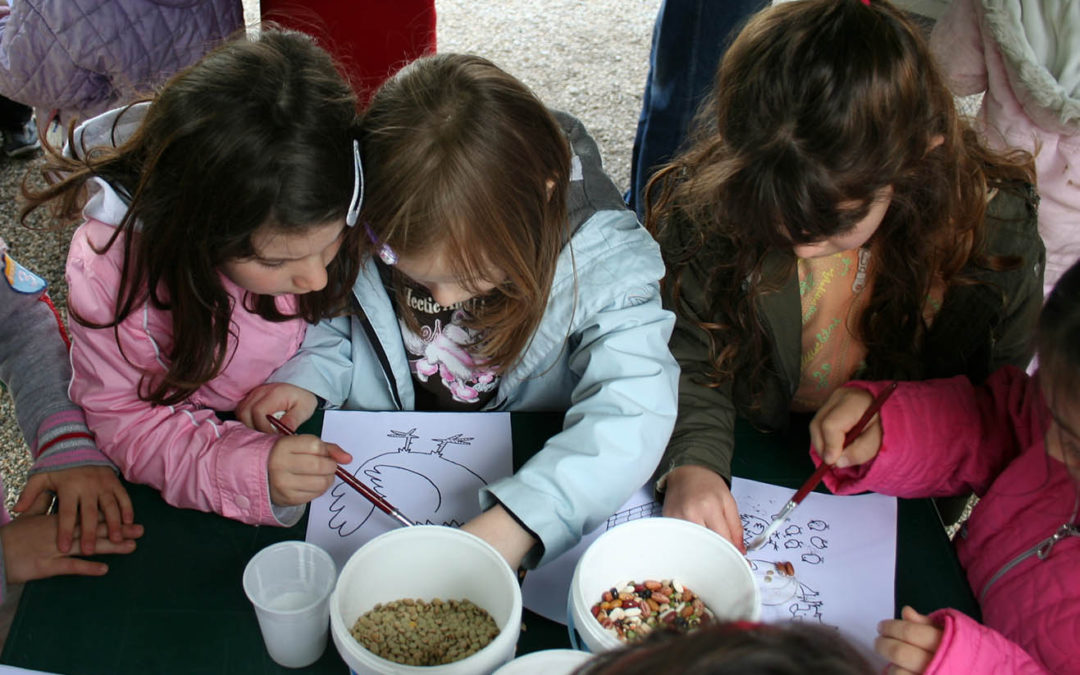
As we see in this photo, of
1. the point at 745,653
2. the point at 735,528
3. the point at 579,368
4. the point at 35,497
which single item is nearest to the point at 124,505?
the point at 35,497

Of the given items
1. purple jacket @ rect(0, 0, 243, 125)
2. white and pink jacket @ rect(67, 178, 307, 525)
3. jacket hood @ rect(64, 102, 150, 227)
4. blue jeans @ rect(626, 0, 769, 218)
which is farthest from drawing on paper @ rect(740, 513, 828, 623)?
purple jacket @ rect(0, 0, 243, 125)

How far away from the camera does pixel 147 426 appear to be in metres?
0.88

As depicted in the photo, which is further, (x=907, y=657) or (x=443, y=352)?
(x=443, y=352)

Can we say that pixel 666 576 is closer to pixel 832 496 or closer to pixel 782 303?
pixel 832 496

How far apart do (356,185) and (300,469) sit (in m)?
0.26

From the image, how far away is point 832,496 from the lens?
87cm

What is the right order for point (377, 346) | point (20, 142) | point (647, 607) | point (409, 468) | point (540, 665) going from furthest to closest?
point (20, 142)
point (377, 346)
point (409, 468)
point (647, 607)
point (540, 665)

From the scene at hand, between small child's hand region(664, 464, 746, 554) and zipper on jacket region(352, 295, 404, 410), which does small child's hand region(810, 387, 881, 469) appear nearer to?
small child's hand region(664, 464, 746, 554)

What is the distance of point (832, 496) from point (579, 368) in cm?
28

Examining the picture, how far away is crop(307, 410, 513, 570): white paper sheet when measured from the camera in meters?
0.83

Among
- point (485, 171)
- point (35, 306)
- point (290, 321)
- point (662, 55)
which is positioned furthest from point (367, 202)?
point (662, 55)

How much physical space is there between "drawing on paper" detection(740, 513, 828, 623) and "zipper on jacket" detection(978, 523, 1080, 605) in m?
0.14

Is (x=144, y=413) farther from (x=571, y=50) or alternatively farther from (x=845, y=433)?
(x=571, y=50)

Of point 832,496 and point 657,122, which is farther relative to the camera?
point 657,122
